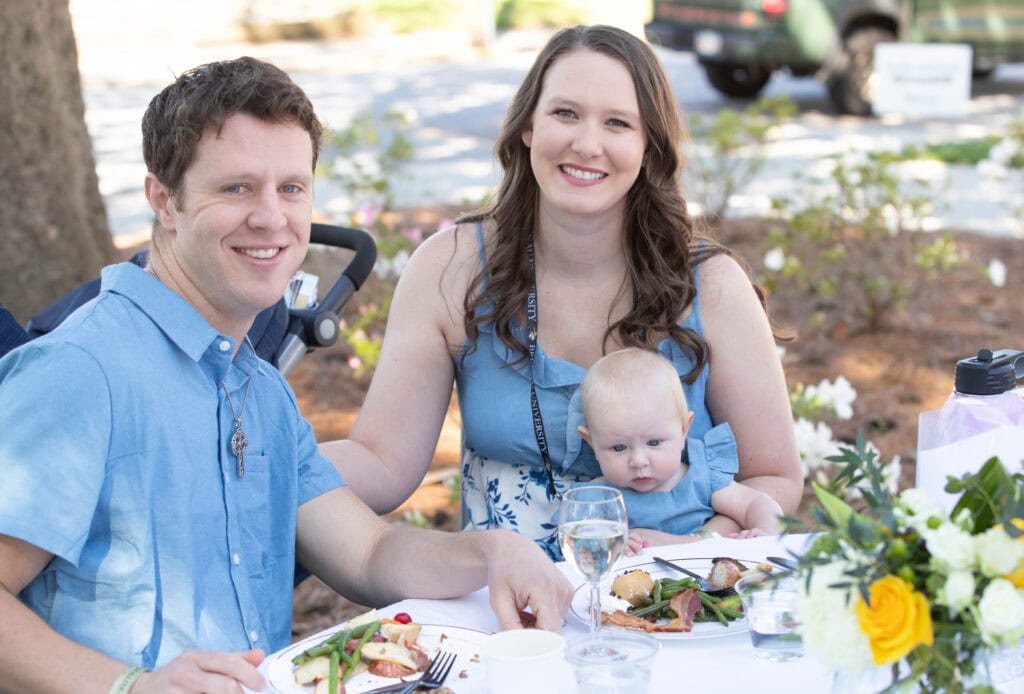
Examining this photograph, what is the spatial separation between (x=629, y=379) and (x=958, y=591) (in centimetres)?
155

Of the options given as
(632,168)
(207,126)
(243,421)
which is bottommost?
(243,421)

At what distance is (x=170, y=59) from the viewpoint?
1875 cm

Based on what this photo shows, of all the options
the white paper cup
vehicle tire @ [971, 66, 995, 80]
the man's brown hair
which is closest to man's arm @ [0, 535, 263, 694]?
the white paper cup

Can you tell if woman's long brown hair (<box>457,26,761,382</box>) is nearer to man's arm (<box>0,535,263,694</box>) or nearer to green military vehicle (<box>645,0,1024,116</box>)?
man's arm (<box>0,535,263,694</box>)

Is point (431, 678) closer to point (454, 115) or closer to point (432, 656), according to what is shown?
point (432, 656)

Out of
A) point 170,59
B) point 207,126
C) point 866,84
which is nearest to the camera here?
point 207,126

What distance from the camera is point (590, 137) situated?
3.02m

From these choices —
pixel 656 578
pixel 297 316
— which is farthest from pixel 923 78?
pixel 656 578

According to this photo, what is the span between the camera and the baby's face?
2.82m

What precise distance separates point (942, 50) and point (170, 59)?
606 inches

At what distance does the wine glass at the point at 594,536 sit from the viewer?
194 centimetres

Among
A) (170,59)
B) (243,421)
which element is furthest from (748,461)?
(170,59)

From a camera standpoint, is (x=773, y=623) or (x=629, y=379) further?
(x=629, y=379)

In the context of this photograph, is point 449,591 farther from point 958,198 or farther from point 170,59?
point 170,59
